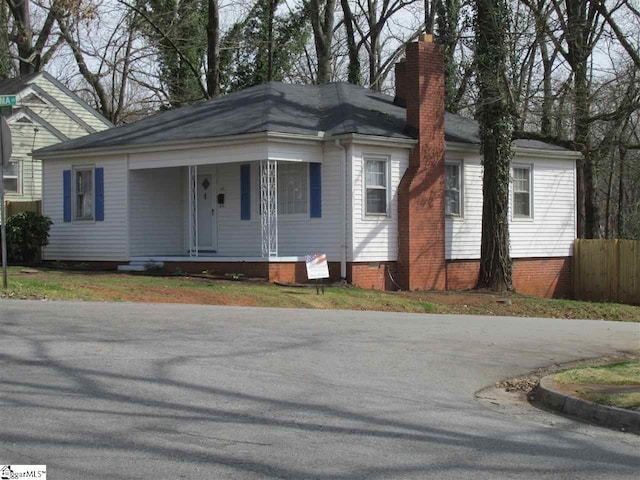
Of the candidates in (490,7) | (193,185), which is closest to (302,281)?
(193,185)

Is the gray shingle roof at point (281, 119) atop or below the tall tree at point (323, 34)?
below

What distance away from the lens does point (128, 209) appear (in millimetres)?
24125

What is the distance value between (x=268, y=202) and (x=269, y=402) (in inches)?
524

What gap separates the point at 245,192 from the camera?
23.9 metres

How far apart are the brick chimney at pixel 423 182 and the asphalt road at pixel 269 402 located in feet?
26.7

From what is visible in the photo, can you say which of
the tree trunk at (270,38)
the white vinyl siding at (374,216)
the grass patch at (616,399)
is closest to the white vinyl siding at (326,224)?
the white vinyl siding at (374,216)

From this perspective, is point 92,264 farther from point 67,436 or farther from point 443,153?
point 67,436

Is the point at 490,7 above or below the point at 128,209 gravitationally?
above

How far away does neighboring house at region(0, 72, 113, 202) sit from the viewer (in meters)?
31.7

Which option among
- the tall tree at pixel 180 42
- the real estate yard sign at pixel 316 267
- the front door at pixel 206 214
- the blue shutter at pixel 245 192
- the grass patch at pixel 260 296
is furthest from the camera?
the tall tree at pixel 180 42

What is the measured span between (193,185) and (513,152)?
8.75 metres

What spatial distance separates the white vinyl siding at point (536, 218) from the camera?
2477 centimetres

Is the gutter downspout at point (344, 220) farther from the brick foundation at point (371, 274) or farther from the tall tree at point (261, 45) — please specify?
the tall tree at point (261, 45)

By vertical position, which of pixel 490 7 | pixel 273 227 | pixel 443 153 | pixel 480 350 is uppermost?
pixel 490 7
